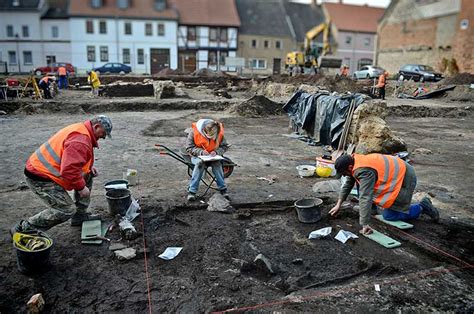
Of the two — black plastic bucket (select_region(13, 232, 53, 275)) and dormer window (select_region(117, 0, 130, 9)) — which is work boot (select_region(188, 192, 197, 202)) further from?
dormer window (select_region(117, 0, 130, 9))

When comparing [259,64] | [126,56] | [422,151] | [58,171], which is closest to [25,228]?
[58,171]

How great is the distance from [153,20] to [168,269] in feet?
157

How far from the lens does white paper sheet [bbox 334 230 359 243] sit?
5249 millimetres

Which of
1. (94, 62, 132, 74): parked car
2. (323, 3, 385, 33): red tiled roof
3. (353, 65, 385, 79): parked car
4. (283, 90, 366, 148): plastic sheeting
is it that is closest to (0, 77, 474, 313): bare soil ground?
(283, 90, 366, 148): plastic sheeting

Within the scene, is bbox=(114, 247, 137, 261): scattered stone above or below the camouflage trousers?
below

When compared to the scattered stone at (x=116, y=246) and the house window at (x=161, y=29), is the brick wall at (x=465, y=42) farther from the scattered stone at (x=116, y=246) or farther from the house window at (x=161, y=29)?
the scattered stone at (x=116, y=246)

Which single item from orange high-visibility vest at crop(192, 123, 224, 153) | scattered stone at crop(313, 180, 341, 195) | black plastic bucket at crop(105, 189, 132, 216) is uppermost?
orange high-visibility vest at crop(192, 123, 224, 153)

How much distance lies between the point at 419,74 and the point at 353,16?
1102 inches

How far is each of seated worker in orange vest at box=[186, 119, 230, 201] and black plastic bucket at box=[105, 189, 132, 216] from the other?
1085 millimetres

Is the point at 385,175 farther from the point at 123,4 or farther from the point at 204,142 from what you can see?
the point at 123,4

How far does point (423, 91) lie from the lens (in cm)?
2600

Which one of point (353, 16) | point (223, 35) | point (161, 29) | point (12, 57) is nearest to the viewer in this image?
point (12, 57)

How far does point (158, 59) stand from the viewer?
48906mm

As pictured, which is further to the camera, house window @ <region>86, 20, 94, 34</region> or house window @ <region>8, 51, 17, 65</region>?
house window @ <region>8, 51, 17, 65</region>
